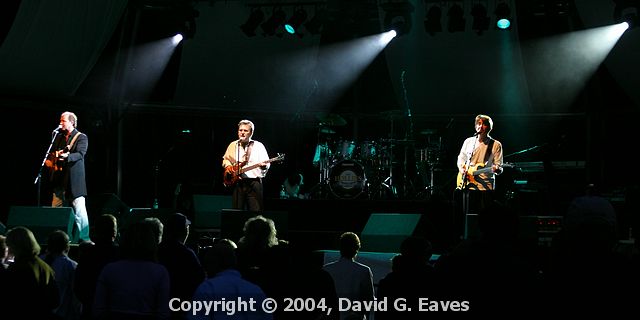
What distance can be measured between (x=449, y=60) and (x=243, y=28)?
421 centimetres

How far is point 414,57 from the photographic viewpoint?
16.4 meters

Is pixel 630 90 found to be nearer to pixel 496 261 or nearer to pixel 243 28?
pixel 243 28

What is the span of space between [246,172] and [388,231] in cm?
257

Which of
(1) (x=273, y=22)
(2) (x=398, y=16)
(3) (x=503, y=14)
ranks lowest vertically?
(3) (x=503, y=14)

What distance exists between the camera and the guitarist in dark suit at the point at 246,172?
1155 cm

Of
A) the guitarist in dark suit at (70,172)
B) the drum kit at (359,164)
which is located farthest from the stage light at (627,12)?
the guitarist in dark suit at (70,172)

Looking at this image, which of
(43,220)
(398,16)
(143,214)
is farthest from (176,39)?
(43,220)

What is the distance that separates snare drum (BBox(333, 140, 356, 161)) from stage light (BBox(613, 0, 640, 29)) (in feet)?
16.1

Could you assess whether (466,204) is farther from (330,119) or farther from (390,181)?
(330,119)

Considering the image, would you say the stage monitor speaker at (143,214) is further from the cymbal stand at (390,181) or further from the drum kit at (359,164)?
the cymbal stand at (390,181)

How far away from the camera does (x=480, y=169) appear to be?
433 inches

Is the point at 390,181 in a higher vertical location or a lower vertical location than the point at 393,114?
lower

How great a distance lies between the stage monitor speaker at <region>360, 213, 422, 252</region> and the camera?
32.3ft

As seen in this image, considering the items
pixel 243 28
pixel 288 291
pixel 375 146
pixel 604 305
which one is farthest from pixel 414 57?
pixel 604 305
